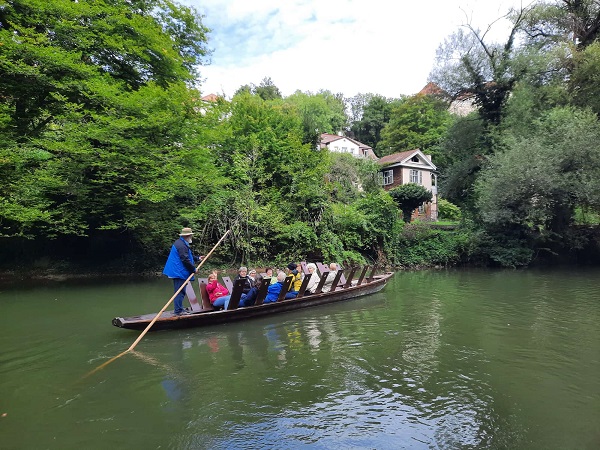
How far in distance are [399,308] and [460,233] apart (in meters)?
13.3

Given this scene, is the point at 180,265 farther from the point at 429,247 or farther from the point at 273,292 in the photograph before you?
the point at 429,247

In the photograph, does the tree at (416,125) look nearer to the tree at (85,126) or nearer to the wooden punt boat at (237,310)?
the tree at (85,126)

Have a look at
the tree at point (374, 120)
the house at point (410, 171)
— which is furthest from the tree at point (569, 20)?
the tree at point (374, 120)

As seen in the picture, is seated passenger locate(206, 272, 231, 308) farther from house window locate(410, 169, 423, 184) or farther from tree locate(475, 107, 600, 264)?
house window locate(410, 169, 423, 184)

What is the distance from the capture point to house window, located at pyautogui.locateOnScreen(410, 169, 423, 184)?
35.6 m

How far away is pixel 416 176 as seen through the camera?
35.9 meters

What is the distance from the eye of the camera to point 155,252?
15.9 m

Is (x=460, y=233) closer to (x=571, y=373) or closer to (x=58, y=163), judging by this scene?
(x=571, y=373)

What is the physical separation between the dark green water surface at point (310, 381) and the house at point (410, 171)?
84.7ft

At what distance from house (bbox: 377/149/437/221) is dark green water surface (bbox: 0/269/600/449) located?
25831 mm

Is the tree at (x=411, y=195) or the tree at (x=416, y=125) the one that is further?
the tree at (x=416, y=125)

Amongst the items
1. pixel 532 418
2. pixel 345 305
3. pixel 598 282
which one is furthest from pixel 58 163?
pixel 598 282

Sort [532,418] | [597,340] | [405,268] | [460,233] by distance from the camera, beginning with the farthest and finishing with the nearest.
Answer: [460,233] → [405,268] → [597,340] → [532,418]

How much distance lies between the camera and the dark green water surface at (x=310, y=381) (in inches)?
155
